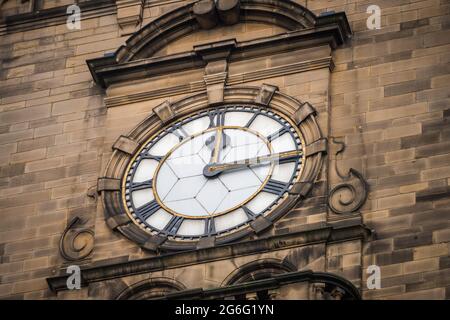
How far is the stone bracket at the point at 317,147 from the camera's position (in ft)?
112

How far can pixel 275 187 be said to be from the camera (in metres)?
34.0

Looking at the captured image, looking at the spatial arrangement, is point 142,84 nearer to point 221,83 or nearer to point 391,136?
point 221,83

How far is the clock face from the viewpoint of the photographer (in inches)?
1335

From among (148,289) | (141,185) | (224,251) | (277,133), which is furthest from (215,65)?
(148,289)

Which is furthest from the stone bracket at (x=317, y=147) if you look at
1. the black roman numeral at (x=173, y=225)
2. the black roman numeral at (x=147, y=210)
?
the black roman numeral at (x=147, y=210)

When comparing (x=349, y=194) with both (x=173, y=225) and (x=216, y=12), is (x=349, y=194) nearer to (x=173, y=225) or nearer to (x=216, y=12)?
(x=173, y=225)

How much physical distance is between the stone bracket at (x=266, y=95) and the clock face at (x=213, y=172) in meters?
0.14

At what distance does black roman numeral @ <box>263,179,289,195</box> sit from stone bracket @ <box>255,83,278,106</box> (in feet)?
4.91

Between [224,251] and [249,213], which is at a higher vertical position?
[249,213]

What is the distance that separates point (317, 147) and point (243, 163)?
1.11 metres

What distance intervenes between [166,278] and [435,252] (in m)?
3.74

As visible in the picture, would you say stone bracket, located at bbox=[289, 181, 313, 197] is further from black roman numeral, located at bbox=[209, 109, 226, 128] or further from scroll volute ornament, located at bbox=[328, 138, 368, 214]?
black roman numeral, located at bbox=[209, 109, 226, 128]

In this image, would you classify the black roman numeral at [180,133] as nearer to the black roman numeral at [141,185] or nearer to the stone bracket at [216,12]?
the black roman numeral at [141,185]

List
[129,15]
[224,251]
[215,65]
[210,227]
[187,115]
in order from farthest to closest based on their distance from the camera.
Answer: [129,15]
[215,65]
[187,115]
[210,227]
[224,251]
